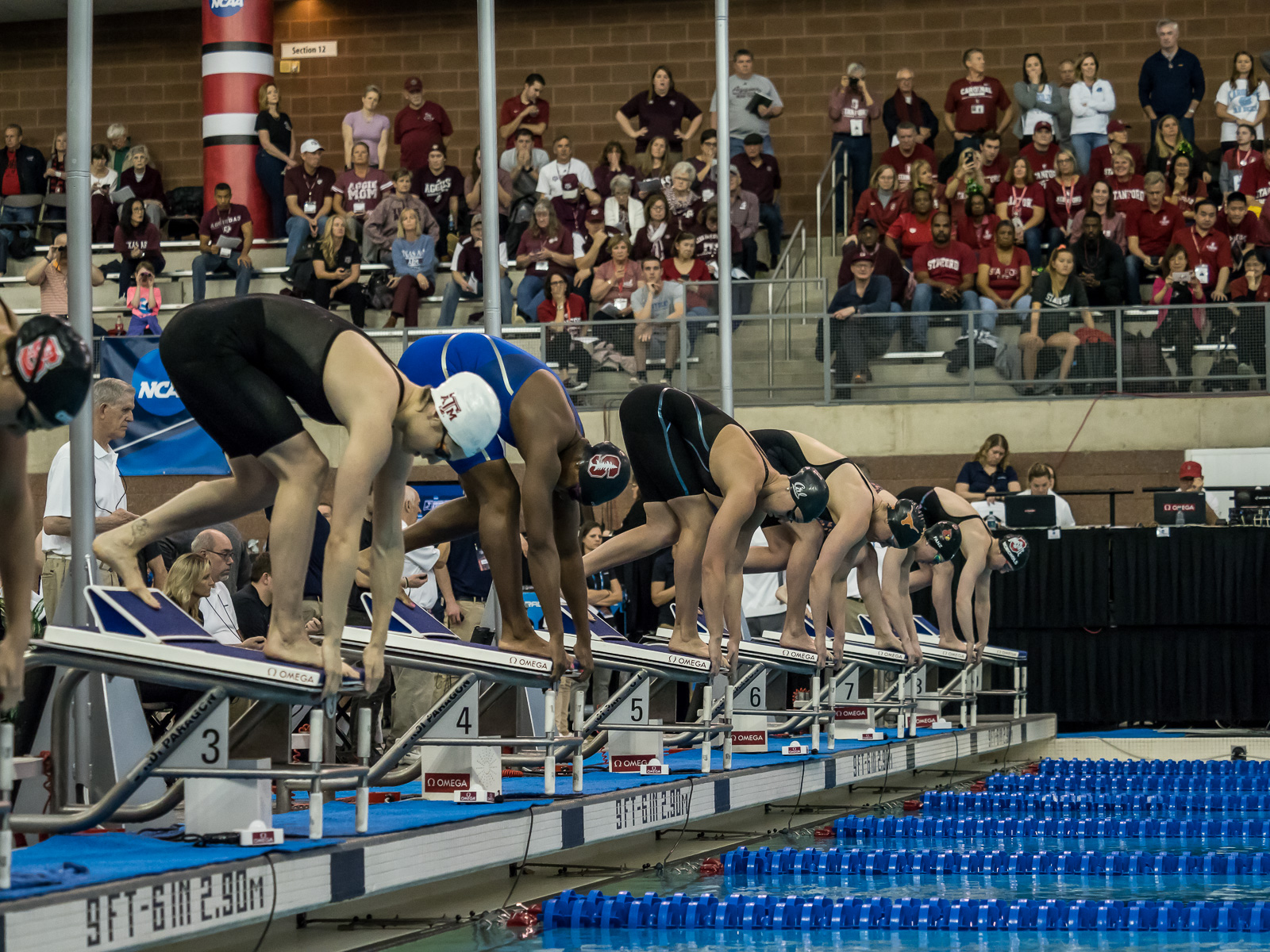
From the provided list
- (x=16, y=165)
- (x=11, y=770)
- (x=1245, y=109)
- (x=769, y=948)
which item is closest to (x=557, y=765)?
(x=769, y=948)

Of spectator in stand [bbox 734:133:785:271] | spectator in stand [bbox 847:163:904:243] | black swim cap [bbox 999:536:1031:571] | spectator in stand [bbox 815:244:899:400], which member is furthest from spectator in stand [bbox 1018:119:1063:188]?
black swim cap [bbox 999:536:1031:571]

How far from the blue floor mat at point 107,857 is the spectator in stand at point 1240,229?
43.6ft

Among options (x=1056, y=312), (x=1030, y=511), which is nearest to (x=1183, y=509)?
(x=1030, y=511)

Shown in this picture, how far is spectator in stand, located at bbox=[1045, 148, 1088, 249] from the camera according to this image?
16.7 meters

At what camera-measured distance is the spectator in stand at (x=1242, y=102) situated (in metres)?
17.8

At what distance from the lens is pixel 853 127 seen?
18406 millimetres

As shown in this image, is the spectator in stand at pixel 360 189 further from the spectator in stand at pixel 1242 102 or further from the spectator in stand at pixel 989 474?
the spectator in stand at pixel 1242 102

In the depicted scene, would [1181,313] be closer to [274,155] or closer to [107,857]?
[274,155]

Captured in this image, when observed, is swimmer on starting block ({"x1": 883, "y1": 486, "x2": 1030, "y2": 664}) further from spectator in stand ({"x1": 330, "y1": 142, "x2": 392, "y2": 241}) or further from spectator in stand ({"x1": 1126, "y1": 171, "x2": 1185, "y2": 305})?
spectator in stand ({"x1": 330, "y1": 142, "x2": 392, "y2": 241})

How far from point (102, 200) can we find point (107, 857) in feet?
48.5

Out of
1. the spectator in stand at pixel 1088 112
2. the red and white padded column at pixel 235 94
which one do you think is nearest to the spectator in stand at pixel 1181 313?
the spectator in stand at pixel 1088 112

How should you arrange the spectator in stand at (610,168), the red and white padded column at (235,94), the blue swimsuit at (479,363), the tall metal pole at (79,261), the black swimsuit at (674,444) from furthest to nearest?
the red and white padded column at (235,94), the spectator in stand at (610,168), the black swimsuit at (674,444), the blue swimsuit at (479,363), the tall metal pole at (79,261)

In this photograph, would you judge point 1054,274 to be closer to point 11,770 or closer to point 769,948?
point 769,948

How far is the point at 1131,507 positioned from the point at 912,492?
14.2 feet
